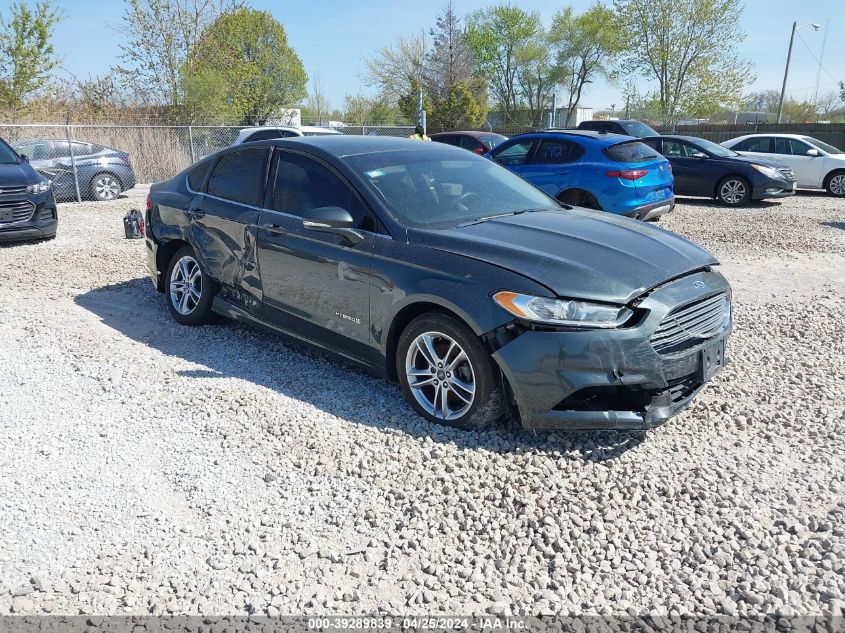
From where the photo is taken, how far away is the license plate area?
12.3 ft

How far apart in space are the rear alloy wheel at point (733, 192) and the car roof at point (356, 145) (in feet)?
37.1

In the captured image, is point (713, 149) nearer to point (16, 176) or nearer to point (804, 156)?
point (804, 156)

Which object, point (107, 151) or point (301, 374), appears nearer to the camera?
point (301, 374)

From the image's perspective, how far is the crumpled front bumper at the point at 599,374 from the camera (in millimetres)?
3467

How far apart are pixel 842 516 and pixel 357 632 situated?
232 centimetres

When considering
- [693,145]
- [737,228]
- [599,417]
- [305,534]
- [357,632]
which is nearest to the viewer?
[357,632]

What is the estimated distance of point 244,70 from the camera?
29.9m

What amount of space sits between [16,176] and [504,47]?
48.9 meters

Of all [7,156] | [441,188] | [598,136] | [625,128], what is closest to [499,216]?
[441,188]

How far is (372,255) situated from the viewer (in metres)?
4.27

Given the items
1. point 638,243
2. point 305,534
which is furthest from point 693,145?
point 305,534

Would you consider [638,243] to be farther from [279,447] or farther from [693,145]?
[693,145]

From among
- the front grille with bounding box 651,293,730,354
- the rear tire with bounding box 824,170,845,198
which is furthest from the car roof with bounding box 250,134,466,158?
the rear tire with bounding box 824,170,845,198

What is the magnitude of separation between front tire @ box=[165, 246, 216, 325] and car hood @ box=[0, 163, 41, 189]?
196 inches
